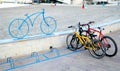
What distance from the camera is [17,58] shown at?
17.0 feet

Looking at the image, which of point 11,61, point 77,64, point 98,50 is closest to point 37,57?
point 11,61

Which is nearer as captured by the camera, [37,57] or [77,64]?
[77,64]

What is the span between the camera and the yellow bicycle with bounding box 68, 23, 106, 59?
199 inches

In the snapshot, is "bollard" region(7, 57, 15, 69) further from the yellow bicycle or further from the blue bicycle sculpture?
the yellow bicycle

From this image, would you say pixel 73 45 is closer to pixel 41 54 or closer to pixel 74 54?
pixel 74 54

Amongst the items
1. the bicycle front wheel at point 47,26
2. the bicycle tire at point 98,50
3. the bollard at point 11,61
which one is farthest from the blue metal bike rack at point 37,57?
the bicycle front wheel at point 47,26

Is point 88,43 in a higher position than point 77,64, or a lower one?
higher

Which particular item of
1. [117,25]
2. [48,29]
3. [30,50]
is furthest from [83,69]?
[117,25]

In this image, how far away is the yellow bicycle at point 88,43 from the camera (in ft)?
16.5

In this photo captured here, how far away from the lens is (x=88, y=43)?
5.26 m

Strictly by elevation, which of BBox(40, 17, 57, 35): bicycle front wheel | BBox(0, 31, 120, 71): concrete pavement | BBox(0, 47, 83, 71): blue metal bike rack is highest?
BBox(40, 17, 57, 35): bicycle front wheel

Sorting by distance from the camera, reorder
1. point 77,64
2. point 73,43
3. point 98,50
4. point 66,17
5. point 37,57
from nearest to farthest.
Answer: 1. point 77,64
2. point 98,50
3. point 37,57
4. point 73,43
5. point 66,17

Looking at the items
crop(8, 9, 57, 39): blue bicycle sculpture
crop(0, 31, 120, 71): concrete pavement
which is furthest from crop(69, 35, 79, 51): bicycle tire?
crop(8, 9, 57, 39): blue bicycle sculpture

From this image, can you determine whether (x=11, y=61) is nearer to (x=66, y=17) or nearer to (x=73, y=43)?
(x=73, y=43)
